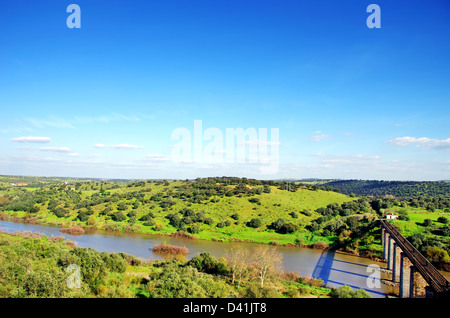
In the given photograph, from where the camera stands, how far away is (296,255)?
4044 centimetres

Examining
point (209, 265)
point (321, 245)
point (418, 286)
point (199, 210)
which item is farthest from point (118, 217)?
point (418, 286)

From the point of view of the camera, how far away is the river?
29177mm

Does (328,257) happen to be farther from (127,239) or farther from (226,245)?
(127,239)

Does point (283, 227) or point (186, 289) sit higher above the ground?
point (186, 289)

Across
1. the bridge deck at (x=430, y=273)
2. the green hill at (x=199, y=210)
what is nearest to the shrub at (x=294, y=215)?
the green hill at (x=199, y=210)

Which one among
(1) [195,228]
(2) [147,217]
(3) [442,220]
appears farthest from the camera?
(2) [147,217]

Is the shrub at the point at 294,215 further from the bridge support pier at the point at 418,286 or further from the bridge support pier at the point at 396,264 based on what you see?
the bridge support pier at the point at 418,286

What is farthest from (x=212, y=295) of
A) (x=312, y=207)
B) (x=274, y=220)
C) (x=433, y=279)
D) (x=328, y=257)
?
(x=312, y=207)

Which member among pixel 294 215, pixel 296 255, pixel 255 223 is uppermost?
pixel 294 215

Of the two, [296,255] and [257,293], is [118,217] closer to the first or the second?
[296,255]

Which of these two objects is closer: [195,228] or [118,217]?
[195,228]

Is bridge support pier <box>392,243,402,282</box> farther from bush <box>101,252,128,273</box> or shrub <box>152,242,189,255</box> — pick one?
bush <box>101,252,128,273</box>

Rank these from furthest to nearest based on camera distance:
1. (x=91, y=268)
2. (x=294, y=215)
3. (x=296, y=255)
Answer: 1. (x=294, y=215)
2. (x=296, y=255)
3. (x=91, y=268)

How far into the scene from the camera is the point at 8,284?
17375 millimetres
